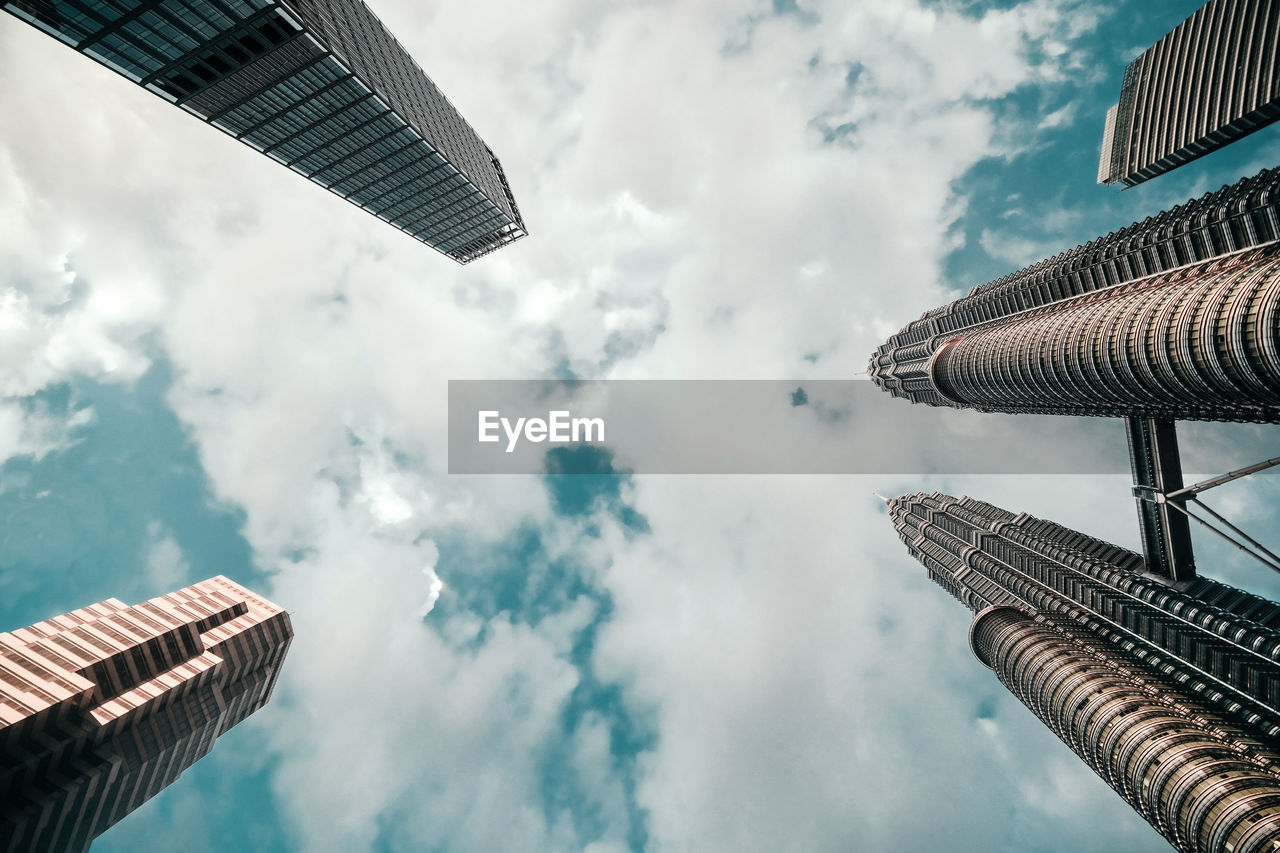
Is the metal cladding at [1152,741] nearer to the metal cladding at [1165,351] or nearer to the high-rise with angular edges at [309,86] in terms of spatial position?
the metal cladding at [1165,351]

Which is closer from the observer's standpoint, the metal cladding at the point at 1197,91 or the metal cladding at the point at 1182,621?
the metal cladding at the point at 1182,621

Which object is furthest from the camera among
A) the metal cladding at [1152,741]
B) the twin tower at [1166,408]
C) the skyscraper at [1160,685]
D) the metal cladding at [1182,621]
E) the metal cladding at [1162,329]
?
the metal cladding at [1182,621]

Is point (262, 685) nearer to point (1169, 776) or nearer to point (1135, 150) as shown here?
point (1169, 776)

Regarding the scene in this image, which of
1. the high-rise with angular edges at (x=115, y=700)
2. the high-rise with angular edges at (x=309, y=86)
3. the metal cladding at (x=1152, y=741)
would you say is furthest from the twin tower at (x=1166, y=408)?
the high-rise with angular edges at (x=115, y=700)

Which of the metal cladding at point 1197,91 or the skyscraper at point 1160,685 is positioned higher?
the metal cladding at point 1197,91

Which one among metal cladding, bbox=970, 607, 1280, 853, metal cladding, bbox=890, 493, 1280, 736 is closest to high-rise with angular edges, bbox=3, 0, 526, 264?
metal cladding, bbox=970, 607, 1280, 853

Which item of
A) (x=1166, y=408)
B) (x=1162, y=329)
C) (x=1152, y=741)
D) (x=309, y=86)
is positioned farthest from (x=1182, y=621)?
(x=309, y=86)

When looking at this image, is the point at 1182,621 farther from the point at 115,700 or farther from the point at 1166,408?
the point at 115,700

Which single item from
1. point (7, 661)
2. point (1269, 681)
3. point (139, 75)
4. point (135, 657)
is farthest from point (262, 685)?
point (1269, 681)
